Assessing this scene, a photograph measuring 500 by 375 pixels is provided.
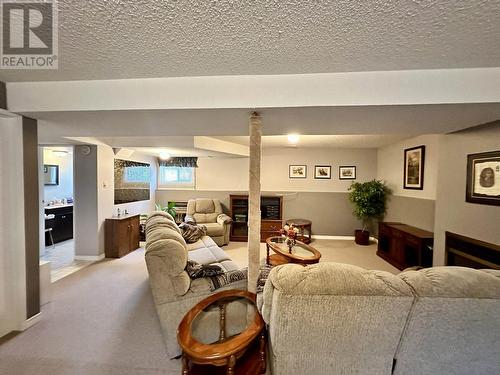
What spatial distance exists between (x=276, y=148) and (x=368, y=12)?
5085 mm

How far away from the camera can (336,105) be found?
70.0 inches

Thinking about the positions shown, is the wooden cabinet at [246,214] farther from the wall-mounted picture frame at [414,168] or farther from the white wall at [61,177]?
the white wall at [61,177]

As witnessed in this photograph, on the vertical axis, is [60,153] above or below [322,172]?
above

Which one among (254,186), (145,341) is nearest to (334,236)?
(254,186)

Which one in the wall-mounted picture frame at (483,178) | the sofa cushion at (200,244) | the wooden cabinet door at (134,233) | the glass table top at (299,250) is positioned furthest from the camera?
the wooden cabinet door at (134,233)

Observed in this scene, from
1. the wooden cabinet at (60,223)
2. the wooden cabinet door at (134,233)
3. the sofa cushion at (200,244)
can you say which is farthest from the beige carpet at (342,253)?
the wooden cabinet at (60,223)

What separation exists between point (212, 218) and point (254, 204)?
370cm

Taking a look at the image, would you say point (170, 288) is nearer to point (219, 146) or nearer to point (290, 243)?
point (290, 243)

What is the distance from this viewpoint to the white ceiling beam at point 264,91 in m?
1.68

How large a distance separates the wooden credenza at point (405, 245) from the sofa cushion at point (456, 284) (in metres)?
2.58

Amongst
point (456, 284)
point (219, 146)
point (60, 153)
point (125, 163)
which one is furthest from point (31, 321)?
point (60, 153)

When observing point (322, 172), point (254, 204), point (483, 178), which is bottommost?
point (254, 204)

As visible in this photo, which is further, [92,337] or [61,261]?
[61,261]

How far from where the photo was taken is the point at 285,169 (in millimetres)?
6223
